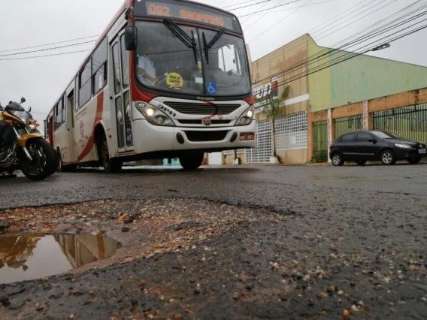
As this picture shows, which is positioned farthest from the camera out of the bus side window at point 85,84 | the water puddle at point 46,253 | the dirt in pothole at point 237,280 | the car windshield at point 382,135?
the car windshield at point 382,135

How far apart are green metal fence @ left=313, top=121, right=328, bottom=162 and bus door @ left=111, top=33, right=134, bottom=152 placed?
17.5 metres

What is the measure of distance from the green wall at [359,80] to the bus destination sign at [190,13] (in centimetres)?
1803

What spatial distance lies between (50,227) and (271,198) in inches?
69.3

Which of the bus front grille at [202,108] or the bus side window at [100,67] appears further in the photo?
the bus side window at [100,67]

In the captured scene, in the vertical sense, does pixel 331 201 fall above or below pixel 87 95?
below

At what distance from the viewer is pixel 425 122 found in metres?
19.0

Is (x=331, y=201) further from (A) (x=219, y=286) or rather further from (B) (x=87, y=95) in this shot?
(B) (x=87, y=95)

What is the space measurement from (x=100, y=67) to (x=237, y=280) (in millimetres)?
8284

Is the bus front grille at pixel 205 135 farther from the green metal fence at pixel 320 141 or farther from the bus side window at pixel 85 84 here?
the green metal fence at pixel 320 141

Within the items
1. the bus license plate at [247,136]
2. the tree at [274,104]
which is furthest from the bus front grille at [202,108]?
the tree at [274,104]

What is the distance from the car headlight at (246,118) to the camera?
7.64 m

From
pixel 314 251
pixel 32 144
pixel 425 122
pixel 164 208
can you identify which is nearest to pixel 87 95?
pixel 32 144

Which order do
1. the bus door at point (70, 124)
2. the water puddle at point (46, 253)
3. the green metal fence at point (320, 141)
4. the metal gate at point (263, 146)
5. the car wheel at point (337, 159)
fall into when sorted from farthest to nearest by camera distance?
the metal gate at point (263, 146)
the green metal fence at point (320, 141)
the car wheel at point (337, 159)
the bus door at point (70, 124)
the water puddle at point (46, 253)

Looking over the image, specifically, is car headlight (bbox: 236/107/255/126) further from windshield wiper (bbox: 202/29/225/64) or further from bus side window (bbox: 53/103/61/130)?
bus side window (bbox: 53/103/61/130)
